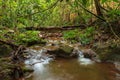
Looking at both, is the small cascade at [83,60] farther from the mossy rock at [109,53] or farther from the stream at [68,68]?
the mossy rock at [109,53]

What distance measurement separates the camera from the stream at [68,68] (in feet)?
19.4

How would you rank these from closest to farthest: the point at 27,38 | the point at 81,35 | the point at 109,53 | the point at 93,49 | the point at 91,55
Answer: the point at 109,53, the point at 91,55, the point at 93,49, the point at 27,38, the point at 81,35

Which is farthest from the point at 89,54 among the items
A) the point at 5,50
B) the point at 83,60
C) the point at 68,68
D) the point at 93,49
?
the point at 5,50

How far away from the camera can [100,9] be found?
9078mm

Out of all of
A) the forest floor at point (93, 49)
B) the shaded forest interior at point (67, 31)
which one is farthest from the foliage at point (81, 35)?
the forest floor at point (93, 49)

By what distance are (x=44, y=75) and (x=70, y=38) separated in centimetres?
537

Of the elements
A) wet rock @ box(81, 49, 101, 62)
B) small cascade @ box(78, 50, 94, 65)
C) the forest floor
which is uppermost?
the forest floor

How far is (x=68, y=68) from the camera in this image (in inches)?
267

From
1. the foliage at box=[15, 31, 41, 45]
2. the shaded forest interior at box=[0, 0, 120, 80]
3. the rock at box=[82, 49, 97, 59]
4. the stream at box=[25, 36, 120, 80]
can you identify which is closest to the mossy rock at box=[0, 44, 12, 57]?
the shaded forest interior at box=[0, 0, 120, 80]

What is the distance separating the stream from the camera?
591 centimetres

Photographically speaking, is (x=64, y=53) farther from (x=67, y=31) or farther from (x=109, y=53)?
(x=67, y=31)

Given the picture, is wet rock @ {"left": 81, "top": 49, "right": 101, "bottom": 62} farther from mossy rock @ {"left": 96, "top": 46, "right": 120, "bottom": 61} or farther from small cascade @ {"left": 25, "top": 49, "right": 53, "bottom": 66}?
small cascade @ {"left": 25, "top": 49, "right": 53, "bottom": 66}

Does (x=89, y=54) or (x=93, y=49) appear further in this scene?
(x=93, y=49)

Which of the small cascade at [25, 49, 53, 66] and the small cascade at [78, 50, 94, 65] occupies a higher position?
the small cascade at [25, 49, 53, 66]
